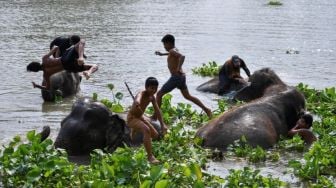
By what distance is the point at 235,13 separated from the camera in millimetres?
39156

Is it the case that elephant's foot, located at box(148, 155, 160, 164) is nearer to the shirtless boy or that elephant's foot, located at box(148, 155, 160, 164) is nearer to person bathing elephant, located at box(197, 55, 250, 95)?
the shirtless boy

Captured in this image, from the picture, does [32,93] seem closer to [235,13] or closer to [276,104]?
[276,104]

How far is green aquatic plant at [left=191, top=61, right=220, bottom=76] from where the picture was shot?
2020cm

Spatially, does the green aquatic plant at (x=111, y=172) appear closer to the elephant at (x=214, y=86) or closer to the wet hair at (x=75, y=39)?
the wet hair at (x=75, y=39)

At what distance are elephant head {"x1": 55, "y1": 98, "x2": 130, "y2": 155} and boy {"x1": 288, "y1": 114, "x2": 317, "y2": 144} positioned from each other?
3336mm

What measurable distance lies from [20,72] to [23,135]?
7041 millimetres

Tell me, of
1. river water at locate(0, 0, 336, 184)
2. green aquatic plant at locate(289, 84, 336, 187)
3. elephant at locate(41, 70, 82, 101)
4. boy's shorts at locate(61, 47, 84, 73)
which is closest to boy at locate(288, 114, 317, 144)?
green aquatic plant at locate(289, 84, 336, 187)

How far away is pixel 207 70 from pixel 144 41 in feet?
21.6

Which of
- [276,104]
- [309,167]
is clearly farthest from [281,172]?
[276,104]

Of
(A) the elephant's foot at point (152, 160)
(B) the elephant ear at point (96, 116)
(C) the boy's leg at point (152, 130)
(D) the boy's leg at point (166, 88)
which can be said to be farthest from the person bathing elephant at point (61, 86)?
(A) the elephant's foot at point (152, 160)

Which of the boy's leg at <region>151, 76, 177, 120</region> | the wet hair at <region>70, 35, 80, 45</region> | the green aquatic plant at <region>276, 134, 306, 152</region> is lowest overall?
the green aquatic plant at <region>276, 134, 306, 152</region>

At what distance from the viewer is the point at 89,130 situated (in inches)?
448

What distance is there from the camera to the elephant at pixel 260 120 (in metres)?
11.9

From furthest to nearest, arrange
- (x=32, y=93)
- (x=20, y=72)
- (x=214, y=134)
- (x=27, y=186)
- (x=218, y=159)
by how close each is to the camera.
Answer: (x=20, y=72) < (x=32, y=93) < (x=214, y=134) < (x=218, y=159) < (x=27, y=186)
